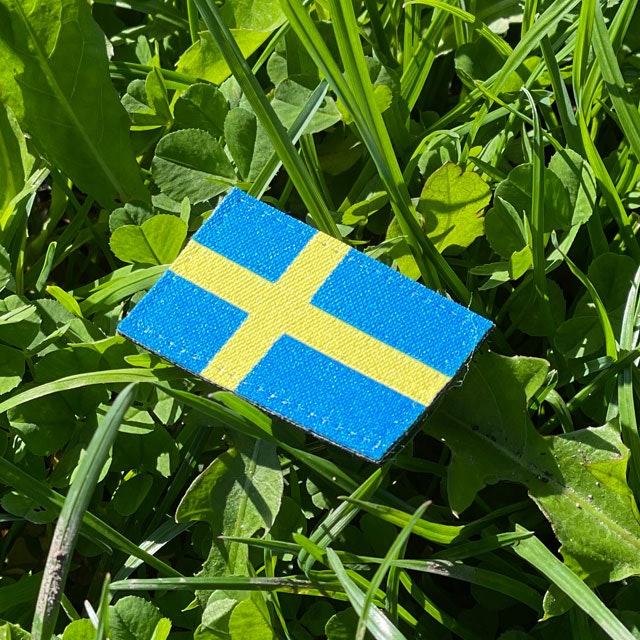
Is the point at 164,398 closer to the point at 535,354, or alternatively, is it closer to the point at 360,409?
the point at 360,409

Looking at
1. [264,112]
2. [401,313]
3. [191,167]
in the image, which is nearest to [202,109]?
[191,167]

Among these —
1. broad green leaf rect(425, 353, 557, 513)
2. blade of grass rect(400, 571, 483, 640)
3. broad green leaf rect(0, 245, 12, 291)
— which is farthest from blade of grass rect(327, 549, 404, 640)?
broad green leaf rect(0, 245, 12, 291)

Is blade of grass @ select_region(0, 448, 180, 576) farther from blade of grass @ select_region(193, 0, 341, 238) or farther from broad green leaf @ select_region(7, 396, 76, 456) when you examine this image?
blade of grass @ select_region(193, 0, 341, 238)

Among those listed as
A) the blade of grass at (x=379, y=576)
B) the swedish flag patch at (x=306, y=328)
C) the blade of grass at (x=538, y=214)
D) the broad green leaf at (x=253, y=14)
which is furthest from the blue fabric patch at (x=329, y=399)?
the broad green leaf at (x=253, y=14)

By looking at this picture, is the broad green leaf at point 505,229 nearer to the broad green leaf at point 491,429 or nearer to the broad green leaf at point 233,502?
the broad green leaf at point 491,429

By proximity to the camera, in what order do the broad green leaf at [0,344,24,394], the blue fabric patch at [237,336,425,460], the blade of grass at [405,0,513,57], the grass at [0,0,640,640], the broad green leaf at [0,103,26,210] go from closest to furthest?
the blue fabric patch at [237,336,425,460]
the grass at [0,0,640,640]
the broad green leaf at [0,344,24,394]
the blade of grass at [405,0,513,57]
the broad green leaf at [0,103,26,210]
